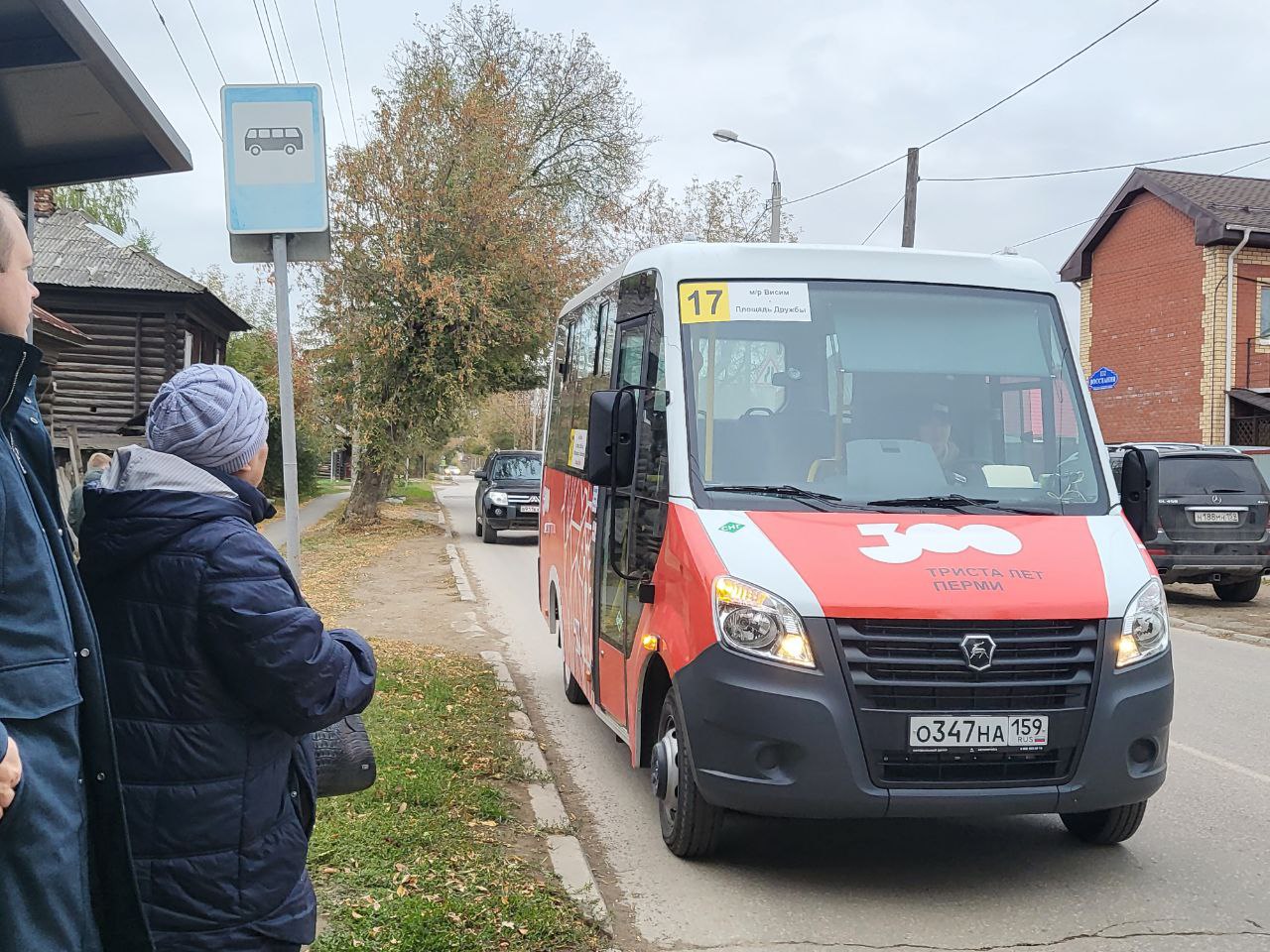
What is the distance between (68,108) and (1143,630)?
437cm

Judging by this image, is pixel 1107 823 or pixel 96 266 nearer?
pixel 1107 823

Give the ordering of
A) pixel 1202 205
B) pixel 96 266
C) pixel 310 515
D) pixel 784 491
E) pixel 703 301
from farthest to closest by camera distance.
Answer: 1. pixel 310 515
2. pixel 1202 205
3. pixel 96 266
4. pixel 703 301
5. pixel 784 491

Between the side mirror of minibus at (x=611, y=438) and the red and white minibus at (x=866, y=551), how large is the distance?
15mm

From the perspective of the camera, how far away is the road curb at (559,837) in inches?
176

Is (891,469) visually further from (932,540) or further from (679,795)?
(679,795)

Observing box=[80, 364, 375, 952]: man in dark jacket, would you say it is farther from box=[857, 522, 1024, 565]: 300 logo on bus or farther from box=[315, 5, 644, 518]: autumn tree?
box=[315, 5, 644, 518]: autumn tree

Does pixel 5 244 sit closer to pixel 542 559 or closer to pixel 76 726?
pixel 76 726

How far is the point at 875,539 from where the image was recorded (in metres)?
4.75

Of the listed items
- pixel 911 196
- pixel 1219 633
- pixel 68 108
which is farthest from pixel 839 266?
pixel 911 196

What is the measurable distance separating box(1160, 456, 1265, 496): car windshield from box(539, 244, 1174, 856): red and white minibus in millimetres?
9343

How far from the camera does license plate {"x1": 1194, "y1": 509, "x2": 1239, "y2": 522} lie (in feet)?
45.4

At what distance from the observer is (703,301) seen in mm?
5543

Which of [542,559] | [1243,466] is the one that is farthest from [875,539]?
[1243,466]

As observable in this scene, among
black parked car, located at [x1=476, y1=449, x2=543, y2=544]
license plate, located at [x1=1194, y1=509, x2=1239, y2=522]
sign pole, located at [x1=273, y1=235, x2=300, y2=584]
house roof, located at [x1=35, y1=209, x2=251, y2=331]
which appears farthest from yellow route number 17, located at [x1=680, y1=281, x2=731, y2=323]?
house roof, located at [x1=35, y1=209, x2=251, y2=331]
